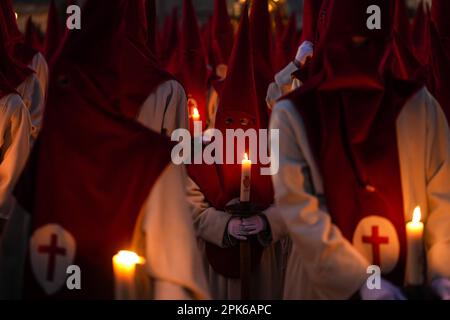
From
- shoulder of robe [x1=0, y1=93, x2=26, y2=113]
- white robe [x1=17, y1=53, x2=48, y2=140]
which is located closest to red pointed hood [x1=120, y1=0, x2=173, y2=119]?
shoulder of robe [x1=0, y1=93, x2=26, y2=113]

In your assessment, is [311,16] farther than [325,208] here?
Yes

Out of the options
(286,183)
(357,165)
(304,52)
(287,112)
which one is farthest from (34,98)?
(357,165)

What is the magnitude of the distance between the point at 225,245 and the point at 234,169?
1.81 ft

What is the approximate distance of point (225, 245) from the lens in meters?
4.24

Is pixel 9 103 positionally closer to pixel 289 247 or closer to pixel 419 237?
pixel 289 247

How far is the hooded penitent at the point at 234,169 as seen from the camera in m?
4.38

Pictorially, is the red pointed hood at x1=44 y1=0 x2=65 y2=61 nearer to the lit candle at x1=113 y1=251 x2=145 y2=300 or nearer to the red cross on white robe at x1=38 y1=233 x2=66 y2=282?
the red cross on white robe at x1=38 y1=233 x2=66 y2=282

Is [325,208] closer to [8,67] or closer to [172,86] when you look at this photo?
[172,86]

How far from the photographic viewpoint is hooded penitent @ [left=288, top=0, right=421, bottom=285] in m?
3.22

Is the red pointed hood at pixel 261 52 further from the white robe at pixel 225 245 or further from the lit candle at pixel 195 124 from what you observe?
the lit candle at pixel 195 124

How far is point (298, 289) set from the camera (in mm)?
3537

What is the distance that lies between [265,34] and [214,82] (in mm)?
2824

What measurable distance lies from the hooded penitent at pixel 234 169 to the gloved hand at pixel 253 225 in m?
0.17

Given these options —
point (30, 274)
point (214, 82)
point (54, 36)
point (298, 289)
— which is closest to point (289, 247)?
point (298, 289)
